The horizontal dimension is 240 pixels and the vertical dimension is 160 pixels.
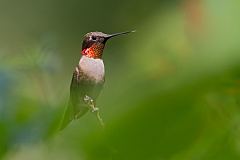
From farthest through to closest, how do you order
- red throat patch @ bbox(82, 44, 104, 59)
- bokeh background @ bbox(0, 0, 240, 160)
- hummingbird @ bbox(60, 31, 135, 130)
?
red throat patch @ bbox(82, 44, 104, 59), hummingbird @ bbox(60, 31, 135, 130), bokeh background @ bbox(0, 0, 240, 160)

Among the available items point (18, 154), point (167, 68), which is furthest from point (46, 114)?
point (167, 68)

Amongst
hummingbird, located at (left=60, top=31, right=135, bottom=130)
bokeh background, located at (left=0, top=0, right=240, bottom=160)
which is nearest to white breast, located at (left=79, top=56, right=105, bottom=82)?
hummingbird, located at (left=60, top=31, right=135, bottom=130)

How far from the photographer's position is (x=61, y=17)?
194 inches

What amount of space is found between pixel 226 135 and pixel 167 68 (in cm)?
8

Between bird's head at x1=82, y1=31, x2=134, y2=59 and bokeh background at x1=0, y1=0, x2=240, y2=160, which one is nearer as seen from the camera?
bokeh background at x1=0, y1=0, x2=240, y2=160

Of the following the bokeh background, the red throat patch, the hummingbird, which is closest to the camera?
the bokeh background

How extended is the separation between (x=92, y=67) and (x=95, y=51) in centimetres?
6

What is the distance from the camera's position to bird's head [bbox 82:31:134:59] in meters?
0.98

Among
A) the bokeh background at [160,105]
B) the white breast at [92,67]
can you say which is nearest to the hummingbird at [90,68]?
the white breast at [92,67]

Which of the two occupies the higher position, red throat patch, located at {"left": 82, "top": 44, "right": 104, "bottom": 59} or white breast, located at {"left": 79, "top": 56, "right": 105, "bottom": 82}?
red throat patch, located at {"left": 82, "top": 44, "right": 104, "bottom": 59}

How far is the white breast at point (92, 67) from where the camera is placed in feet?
3.13

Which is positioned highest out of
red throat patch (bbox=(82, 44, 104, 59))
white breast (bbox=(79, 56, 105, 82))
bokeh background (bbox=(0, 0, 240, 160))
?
bokeh background (bbox=(0, 0, 240, 160))

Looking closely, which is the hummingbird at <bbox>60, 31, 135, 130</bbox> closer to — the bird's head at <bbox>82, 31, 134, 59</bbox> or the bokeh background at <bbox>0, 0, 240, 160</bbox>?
the bird's head at <bbox>82, 31, 134, 59</bbox>

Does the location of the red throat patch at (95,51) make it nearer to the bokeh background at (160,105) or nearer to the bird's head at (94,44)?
the bird's head at (94,44)
